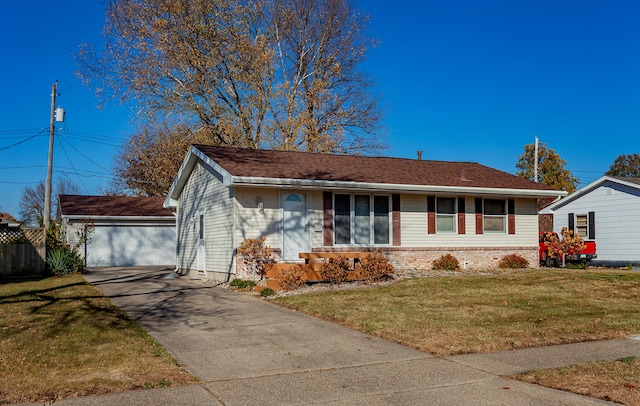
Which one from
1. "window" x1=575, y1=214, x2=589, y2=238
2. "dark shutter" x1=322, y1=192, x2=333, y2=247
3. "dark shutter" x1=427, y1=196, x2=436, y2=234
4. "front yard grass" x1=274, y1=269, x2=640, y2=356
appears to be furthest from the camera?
"window" x1=575, y1=214, x2=589, y2=238

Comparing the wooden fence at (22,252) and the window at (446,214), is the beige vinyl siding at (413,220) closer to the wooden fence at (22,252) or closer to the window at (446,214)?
the window at (446,214)

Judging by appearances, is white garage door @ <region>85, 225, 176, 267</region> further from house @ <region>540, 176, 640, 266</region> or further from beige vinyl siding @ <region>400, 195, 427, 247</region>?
house @ <region>540, 176, 640, 266</region>

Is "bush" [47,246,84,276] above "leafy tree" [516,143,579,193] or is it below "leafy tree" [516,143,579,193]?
below

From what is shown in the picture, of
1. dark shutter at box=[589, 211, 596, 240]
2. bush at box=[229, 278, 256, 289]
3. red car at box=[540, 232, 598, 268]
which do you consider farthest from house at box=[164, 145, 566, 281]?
dark shutter at box=[589, 211, 596, 240]

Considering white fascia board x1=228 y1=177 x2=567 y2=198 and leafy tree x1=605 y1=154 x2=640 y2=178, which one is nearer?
white fascia board x1=228 y1=177 x2=567 y2=198

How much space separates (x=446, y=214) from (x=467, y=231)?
38.0 inches

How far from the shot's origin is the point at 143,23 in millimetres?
26203

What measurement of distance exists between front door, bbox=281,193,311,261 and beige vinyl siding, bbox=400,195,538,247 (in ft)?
11.4

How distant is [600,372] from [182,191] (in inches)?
718

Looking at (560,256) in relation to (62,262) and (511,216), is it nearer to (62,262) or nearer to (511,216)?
(511,216)

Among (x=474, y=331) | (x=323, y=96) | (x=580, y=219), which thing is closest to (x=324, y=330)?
(x=474, y=331)

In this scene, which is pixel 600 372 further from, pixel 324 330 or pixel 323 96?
pixel 323 96

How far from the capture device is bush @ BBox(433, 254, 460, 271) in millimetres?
19203

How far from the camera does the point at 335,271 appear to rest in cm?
1510
